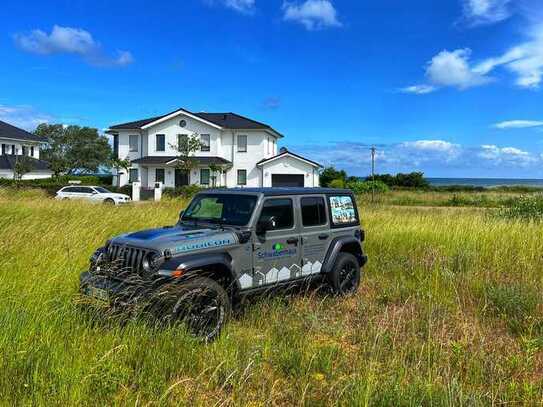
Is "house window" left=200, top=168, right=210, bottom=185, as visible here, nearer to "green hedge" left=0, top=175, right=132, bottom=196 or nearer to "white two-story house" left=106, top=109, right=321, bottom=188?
"white two-story house" left=106, top=109, right=321, bottom=188

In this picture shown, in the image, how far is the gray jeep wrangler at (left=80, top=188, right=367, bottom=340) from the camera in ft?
15.1

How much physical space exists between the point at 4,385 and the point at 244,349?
6.33ft

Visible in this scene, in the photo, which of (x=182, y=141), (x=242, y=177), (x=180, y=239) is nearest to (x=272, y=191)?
(x=180, y=239)

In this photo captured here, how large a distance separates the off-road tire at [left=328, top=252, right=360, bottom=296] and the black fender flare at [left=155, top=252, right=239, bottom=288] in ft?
6.38

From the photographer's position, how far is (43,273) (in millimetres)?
5371

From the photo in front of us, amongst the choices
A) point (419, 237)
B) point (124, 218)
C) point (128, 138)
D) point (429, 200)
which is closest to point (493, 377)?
point (419, 237)

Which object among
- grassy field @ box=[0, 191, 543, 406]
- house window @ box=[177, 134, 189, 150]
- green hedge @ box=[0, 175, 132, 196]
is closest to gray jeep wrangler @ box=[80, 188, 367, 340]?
grassy field @ box=[0, 191, 543, 406]

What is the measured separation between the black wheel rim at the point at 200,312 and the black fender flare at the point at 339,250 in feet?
6.87

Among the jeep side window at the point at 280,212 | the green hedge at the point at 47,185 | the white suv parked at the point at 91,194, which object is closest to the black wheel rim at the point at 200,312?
the jeep side window at the point at 280,212

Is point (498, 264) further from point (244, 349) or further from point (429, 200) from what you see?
point (429, 200)

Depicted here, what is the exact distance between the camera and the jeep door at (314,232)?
20.3 feet

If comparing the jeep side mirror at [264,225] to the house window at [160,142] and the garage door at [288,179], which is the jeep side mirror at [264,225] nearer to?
the garage door at [288,179]

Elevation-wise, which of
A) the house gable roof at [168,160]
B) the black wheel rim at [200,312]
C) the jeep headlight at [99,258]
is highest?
the house gable roof at [168,160]

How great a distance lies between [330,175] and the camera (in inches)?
2047
